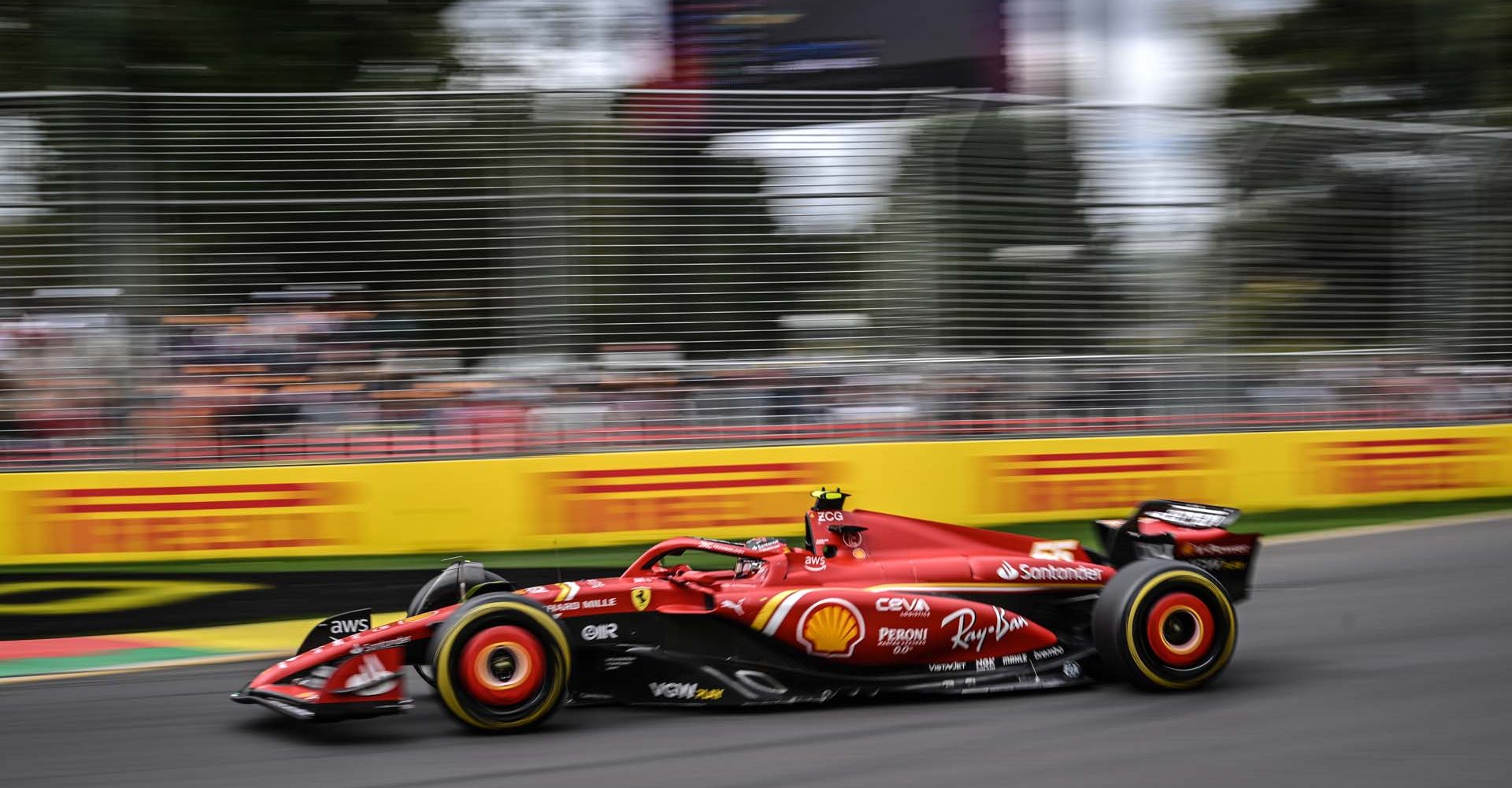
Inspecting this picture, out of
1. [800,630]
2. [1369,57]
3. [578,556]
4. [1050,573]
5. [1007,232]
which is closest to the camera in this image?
[800,630]

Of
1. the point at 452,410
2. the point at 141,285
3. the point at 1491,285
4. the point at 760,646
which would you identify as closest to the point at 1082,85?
the point at 1491,285

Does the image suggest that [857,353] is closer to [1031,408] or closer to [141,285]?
[1031,408]

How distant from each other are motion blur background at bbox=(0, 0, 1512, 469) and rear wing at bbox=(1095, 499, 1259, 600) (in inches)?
163

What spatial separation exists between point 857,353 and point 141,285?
520 cm

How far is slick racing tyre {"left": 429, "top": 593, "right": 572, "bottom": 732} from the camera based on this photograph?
4793mm

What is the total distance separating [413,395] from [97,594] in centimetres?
241

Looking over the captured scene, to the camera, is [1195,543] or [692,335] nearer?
[1195,543]

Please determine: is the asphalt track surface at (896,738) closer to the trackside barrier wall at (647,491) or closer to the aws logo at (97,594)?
the aws logo at (97,594)

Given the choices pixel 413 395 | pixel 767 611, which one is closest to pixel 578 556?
pixel 413 395

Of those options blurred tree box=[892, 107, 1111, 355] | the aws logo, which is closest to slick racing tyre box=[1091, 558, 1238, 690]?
blurred tree box=[892, 107, 1111, 355]

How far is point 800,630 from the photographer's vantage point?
16.8 feet

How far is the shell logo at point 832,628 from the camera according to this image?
514cm

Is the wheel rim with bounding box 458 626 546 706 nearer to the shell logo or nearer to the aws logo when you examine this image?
the shell logo

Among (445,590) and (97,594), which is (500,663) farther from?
(97,594)
